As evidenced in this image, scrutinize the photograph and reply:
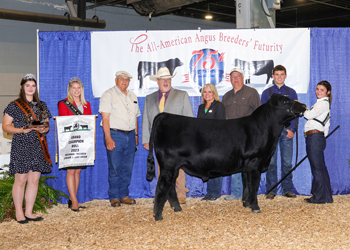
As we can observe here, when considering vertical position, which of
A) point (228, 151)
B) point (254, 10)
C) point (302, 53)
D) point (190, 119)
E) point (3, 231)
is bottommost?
point (3, 231)

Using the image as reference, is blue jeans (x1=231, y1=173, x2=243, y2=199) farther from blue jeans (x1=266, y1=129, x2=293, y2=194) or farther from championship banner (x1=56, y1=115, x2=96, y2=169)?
championship banner (x1=56, y1=115, x2=96, y2=169)

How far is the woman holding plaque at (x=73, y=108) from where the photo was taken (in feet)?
16.0

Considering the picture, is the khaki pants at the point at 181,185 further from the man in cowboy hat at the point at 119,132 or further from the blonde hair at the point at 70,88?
the blonde hair at the point at 70,88

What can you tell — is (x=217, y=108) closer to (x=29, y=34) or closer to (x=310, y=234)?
(x=310, y=234)

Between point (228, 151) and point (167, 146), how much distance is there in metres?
0.75

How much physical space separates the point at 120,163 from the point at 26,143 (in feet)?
4.39

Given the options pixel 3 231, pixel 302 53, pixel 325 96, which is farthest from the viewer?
pixel 302 53

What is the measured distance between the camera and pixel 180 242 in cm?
348

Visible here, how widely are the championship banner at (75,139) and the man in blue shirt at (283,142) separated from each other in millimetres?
2580

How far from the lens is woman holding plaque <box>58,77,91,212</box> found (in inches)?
191

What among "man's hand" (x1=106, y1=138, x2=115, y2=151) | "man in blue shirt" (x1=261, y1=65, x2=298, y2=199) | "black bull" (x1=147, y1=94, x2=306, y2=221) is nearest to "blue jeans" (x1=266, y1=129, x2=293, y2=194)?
"man in blue shirt" (x1=261, y1=65, x2=298, y2=199)

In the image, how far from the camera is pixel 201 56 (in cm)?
563

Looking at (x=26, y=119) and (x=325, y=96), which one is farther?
(x=325, y=96)

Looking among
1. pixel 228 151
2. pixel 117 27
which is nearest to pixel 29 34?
pixel 117 27
